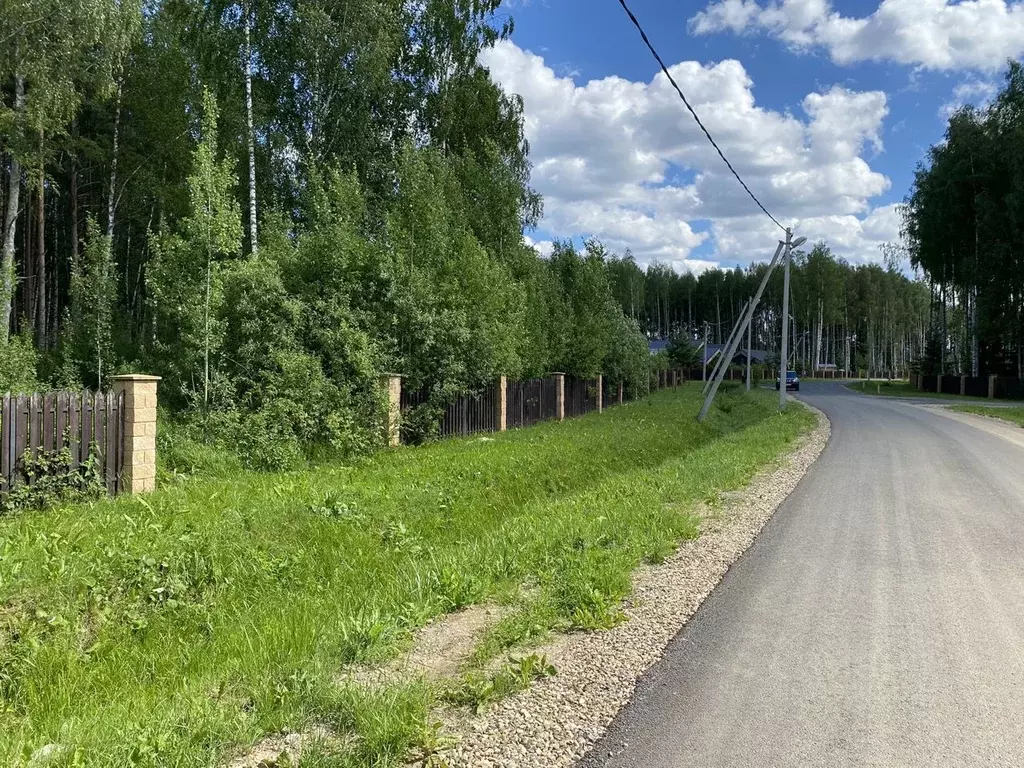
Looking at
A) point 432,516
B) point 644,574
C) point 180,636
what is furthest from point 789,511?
point 180,636

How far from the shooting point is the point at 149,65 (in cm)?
2178

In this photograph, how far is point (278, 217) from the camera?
48.9ft

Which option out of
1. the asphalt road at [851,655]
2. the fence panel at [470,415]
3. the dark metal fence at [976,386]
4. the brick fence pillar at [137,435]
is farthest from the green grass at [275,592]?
the dark metal fence at [976,386]

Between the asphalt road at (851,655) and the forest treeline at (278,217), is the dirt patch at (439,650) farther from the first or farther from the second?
the forest treeline at (278,217)

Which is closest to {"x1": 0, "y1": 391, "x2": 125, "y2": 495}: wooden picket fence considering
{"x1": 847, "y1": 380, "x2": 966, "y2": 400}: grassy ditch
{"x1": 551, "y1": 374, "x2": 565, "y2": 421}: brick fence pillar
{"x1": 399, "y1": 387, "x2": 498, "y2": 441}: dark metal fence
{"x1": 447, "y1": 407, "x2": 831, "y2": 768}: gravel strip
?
{"x1": 399, "y1": 387, "x2": 498, "y2": 441}: dark metal fence

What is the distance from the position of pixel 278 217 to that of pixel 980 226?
132ft

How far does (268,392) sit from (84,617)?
22.2ft

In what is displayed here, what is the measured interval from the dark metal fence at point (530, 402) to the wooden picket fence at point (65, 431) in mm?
12932

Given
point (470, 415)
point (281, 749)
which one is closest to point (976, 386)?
point (470, 415)

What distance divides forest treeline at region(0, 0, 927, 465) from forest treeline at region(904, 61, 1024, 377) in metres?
20.5

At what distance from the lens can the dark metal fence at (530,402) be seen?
21141mm

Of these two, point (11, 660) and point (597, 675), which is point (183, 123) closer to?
point (11, 660)

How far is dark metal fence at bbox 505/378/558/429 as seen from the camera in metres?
21.1

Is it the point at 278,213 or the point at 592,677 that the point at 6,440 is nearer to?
the point at 592,677
